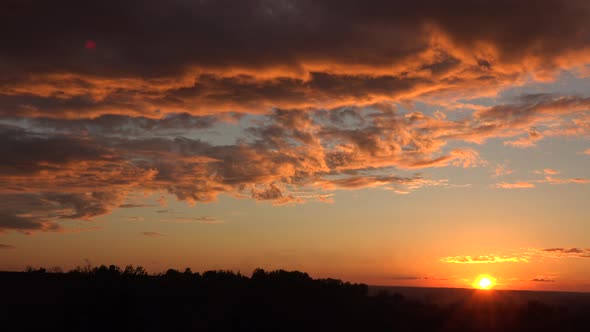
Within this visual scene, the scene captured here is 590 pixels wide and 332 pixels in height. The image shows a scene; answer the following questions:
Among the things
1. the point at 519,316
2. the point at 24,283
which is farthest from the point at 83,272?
the point at 519,316

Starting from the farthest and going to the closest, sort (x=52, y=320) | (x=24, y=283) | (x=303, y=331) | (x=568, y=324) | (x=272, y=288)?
(x=568, y=324) < (x=272, y=288) < (x=24, y=283) < (x=303, y=331) < (x=52, y=320)

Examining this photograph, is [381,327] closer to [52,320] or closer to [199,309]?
[199,309]

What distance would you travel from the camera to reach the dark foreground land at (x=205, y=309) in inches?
1168

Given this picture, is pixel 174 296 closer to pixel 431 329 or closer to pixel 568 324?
pixel 431 329

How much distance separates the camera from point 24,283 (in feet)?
120

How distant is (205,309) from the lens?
3362cm

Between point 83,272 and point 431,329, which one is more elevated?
point 83,272

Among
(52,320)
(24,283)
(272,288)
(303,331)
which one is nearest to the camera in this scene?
(52,320)

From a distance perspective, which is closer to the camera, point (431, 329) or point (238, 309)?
point (238, 309)

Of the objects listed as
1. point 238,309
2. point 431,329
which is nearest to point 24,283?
point 238,309

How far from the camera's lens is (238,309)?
109 ft

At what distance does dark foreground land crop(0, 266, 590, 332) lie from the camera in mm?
29672

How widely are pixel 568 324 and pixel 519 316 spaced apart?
3582mm

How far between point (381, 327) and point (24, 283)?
21.1 metres
